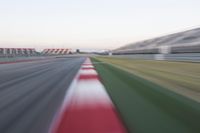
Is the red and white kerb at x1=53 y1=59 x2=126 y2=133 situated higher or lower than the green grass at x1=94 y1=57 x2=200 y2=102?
higher

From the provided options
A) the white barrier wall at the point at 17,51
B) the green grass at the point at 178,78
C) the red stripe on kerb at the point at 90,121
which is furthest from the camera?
the white barrier wall at the point at 17,51

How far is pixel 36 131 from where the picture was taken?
16.4 feet

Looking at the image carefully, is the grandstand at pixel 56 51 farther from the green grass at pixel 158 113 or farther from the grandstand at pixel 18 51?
the green grass at pixel 158 113

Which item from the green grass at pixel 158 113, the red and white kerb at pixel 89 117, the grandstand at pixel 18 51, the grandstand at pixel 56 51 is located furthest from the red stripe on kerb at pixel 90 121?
the grandstand at pixel 56 51

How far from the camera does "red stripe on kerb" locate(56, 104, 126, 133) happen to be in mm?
5172

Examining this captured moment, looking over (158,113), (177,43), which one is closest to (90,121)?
(158,113)

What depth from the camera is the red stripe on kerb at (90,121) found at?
517 centimetres

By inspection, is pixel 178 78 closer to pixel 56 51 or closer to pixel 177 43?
pixel 177 43

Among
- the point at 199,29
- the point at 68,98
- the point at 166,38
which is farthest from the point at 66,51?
the point at 68,98

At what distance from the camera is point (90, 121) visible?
592 centimetres

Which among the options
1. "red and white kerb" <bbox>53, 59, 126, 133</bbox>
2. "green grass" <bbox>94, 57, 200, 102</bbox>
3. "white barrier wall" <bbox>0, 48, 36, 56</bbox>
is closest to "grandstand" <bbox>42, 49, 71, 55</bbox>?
"white barrier wall" <bbox>0, 48, 36, 56</bbox>

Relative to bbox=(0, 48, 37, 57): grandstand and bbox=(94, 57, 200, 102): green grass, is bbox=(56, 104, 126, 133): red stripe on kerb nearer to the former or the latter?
bbox=(94, 57, 200, 102): green grass

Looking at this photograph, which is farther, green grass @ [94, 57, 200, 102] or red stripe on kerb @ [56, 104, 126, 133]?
green grass @ [94, 57, 200, 102]

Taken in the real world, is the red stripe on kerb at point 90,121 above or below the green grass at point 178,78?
above
